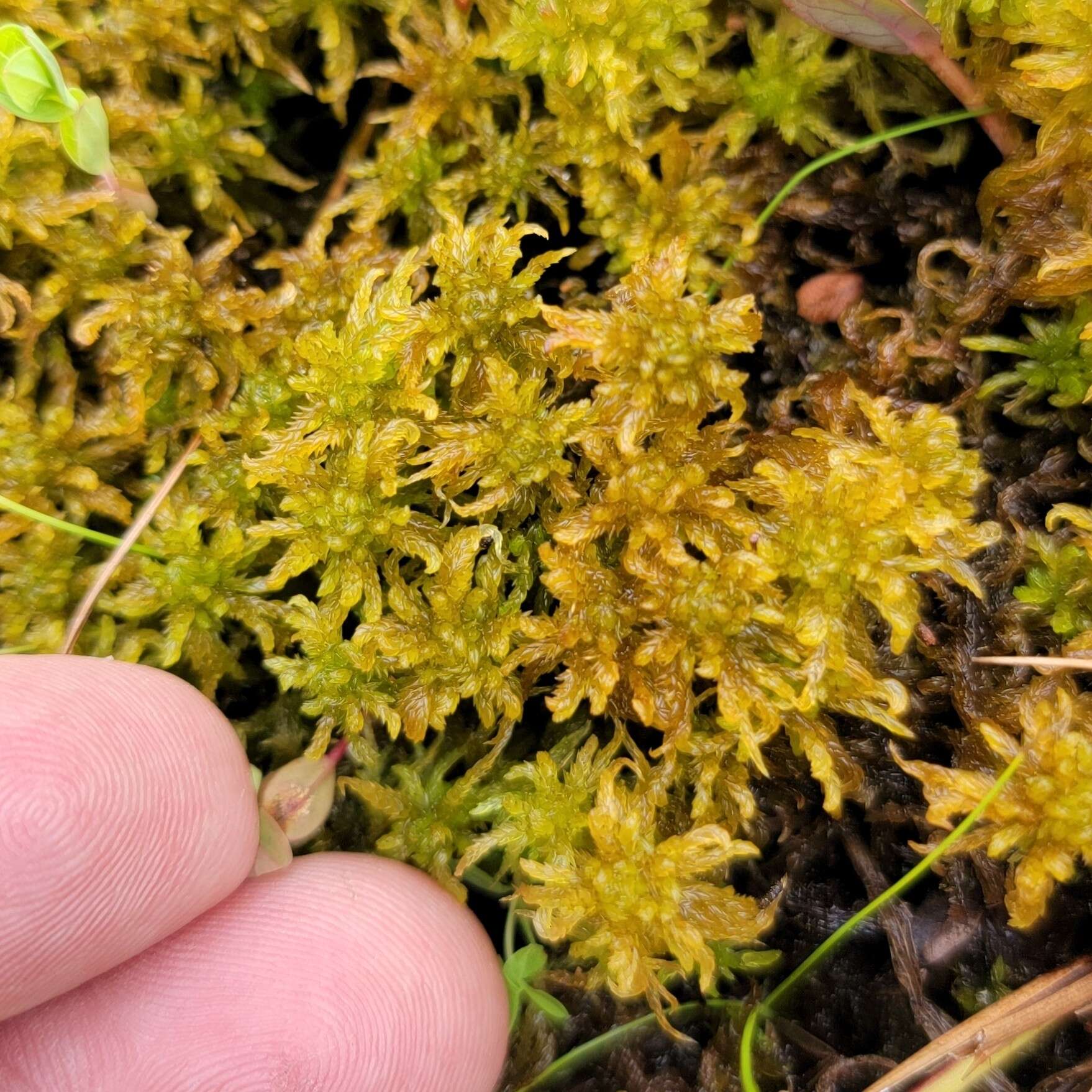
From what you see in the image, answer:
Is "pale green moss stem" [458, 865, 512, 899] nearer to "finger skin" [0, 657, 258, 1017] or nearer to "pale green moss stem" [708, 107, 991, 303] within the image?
"finger skin" [0, 657, 258, 1017]

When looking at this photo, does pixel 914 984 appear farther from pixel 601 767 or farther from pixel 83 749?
pixel 83 749

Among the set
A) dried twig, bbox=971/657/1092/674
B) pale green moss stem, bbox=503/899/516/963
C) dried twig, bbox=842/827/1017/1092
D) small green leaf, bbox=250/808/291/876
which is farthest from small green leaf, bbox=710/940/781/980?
small green leaf, bbox=250/808/291/876

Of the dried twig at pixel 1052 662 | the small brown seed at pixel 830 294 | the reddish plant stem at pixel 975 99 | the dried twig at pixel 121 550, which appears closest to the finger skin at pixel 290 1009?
the dried twig at pixel 121 550

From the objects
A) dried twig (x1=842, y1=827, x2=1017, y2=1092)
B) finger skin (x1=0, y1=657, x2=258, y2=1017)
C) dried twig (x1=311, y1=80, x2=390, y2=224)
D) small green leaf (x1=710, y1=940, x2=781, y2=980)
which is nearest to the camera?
finger skin (x1=0, y1=657, x2=258, y2=1017)

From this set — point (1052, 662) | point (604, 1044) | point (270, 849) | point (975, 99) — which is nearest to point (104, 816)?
point (270, 849)

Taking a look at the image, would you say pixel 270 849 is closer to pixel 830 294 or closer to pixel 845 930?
pixel 845 930

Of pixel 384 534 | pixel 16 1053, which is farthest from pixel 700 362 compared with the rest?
pixel 16 1053
